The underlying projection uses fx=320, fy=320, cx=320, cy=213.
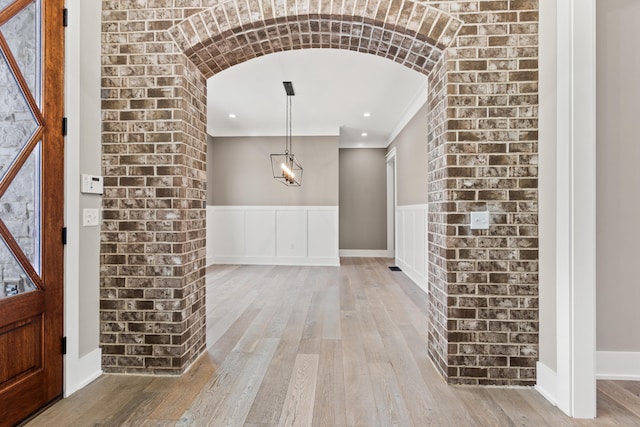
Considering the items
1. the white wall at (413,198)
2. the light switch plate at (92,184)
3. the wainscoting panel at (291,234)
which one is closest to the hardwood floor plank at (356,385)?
the white wall at (413,198)

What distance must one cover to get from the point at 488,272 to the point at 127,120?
2456mm

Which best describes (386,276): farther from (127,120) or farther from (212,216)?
(127,120)

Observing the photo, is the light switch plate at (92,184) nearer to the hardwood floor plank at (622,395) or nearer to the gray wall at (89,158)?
the gray wall at (89,158)

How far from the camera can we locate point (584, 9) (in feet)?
5.38

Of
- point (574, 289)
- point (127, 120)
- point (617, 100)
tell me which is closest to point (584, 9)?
point (617, 100)

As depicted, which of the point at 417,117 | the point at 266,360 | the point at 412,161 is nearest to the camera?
the point at 266,360

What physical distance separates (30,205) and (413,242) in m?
4.50

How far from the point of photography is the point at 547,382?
5.93ft

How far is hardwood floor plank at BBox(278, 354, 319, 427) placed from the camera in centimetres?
160

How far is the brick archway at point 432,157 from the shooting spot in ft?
6.30

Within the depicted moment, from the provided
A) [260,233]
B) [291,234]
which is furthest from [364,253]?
[260,233]

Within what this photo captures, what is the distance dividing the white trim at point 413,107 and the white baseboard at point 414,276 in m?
2.39

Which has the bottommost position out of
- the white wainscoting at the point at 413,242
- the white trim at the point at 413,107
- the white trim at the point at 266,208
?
the white wainscoting at the point at 413,242

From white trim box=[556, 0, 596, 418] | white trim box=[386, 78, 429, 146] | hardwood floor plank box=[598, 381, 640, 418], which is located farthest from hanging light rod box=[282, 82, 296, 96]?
hardwood floor plank box=[598, 381, 640, 418]
